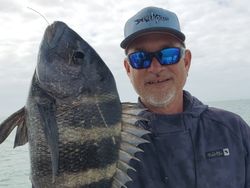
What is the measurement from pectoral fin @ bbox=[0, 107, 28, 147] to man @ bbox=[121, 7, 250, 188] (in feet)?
4.02

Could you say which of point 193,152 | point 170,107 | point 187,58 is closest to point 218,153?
point 193,152

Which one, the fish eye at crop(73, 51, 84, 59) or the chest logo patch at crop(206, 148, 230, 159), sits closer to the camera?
the fish eye at crop(73, 51, 84, 59)

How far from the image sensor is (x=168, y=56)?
3.39 meters

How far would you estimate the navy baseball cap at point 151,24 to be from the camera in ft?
11.6

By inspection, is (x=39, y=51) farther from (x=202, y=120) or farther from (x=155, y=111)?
(x=202, y=120)

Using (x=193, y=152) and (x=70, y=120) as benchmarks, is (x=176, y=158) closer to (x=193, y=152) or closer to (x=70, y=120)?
(x=193, y=152)

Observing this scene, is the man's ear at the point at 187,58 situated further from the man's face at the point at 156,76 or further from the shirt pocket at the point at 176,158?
the shirt pocket at the point at 176,158

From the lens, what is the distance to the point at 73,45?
2.36m

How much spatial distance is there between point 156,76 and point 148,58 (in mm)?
166

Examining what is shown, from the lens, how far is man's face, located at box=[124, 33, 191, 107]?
11.2 feet

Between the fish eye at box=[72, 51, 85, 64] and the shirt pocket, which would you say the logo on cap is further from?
the fish eye at box=[72, 51, 85, 64]

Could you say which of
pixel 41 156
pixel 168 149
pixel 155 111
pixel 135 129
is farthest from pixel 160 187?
pixel 41 156

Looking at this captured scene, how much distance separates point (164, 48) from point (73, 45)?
49.4 inches

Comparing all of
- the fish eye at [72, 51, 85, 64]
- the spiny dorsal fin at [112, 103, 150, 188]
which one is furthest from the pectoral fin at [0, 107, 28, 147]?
the spiny dorsal fin at [112, 103, 150, 188]
